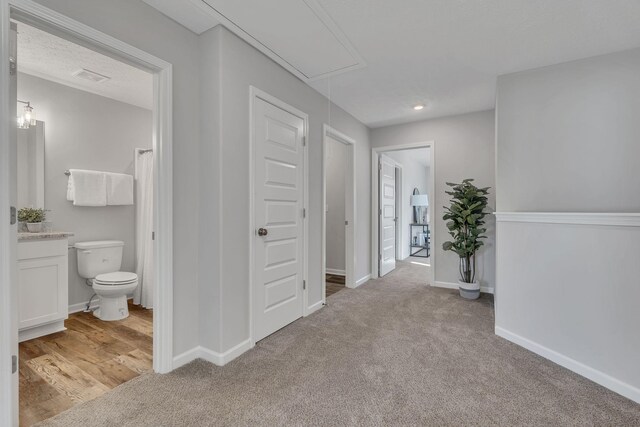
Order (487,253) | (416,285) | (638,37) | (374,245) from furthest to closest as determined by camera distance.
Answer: (374,245) → (416,285) → (487,253) → (638,37)

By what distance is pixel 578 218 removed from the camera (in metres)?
2.01

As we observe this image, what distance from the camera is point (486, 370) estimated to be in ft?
6.40

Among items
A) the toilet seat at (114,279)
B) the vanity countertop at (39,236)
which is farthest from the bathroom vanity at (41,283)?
the toilet seat at (114,279)

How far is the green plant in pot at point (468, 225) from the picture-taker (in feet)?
11.2

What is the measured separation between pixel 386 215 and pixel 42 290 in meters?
4.29

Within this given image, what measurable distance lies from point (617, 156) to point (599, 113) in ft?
1.26

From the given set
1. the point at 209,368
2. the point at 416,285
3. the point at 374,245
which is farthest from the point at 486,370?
the point at 374,245

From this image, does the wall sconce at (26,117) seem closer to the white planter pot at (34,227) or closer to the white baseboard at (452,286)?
the white planter pot at (34,227)

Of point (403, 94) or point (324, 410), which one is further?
point (403, 94)

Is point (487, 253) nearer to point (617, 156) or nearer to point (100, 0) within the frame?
point (617, 156)

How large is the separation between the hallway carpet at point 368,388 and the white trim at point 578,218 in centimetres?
104

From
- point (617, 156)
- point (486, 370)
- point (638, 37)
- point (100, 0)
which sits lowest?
point (486, 370)

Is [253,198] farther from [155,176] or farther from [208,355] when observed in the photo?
[208,355]

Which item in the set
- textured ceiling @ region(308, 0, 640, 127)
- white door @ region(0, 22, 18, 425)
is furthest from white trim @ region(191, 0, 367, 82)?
white door @ region(0, 22, 18, 425)
